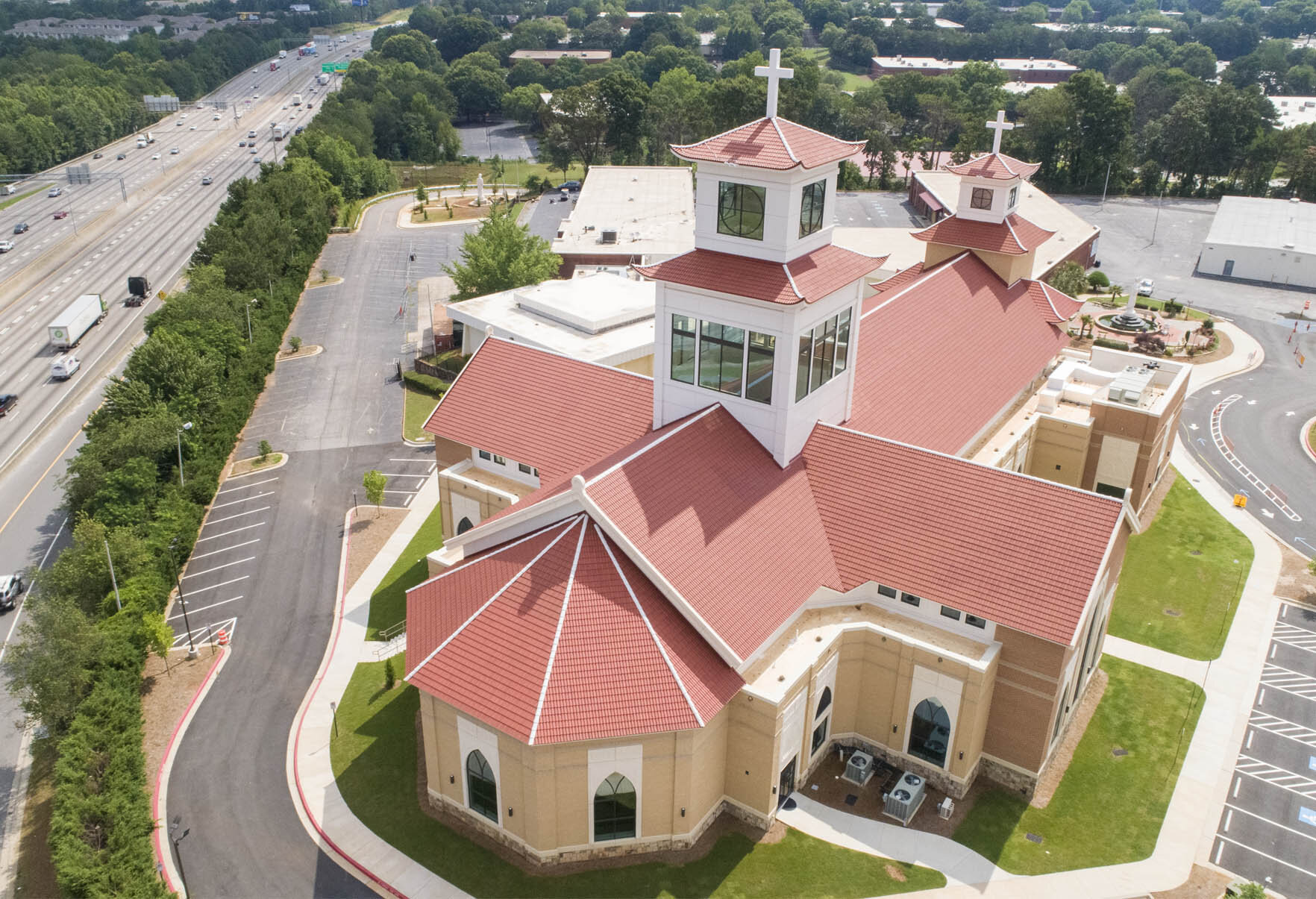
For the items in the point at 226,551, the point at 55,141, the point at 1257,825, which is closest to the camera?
the point at 1257,825

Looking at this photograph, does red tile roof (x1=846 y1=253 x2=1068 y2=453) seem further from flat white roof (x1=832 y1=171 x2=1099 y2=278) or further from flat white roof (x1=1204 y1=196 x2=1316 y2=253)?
flat white roof (x1=1204 y1=196 x2=1316 y2=253)

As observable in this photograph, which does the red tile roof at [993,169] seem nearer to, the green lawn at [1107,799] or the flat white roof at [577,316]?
the flat white roof at [577,316]

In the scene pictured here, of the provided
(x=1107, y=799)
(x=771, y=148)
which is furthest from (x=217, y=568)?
(x=1107, y=799)

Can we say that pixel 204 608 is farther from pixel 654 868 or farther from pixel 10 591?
pixel 654 868

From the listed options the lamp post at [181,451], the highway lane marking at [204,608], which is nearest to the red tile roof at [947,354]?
the highway lane marking at [204,608]

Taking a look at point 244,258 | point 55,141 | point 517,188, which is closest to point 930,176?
point 517,188

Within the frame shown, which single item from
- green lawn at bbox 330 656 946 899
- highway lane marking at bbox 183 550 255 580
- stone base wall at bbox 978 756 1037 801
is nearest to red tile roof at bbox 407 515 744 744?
green lawn at bbox 330 656 946 899

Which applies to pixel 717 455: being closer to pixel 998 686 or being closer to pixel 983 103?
pixel 998 686

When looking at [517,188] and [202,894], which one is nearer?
[202,894]
